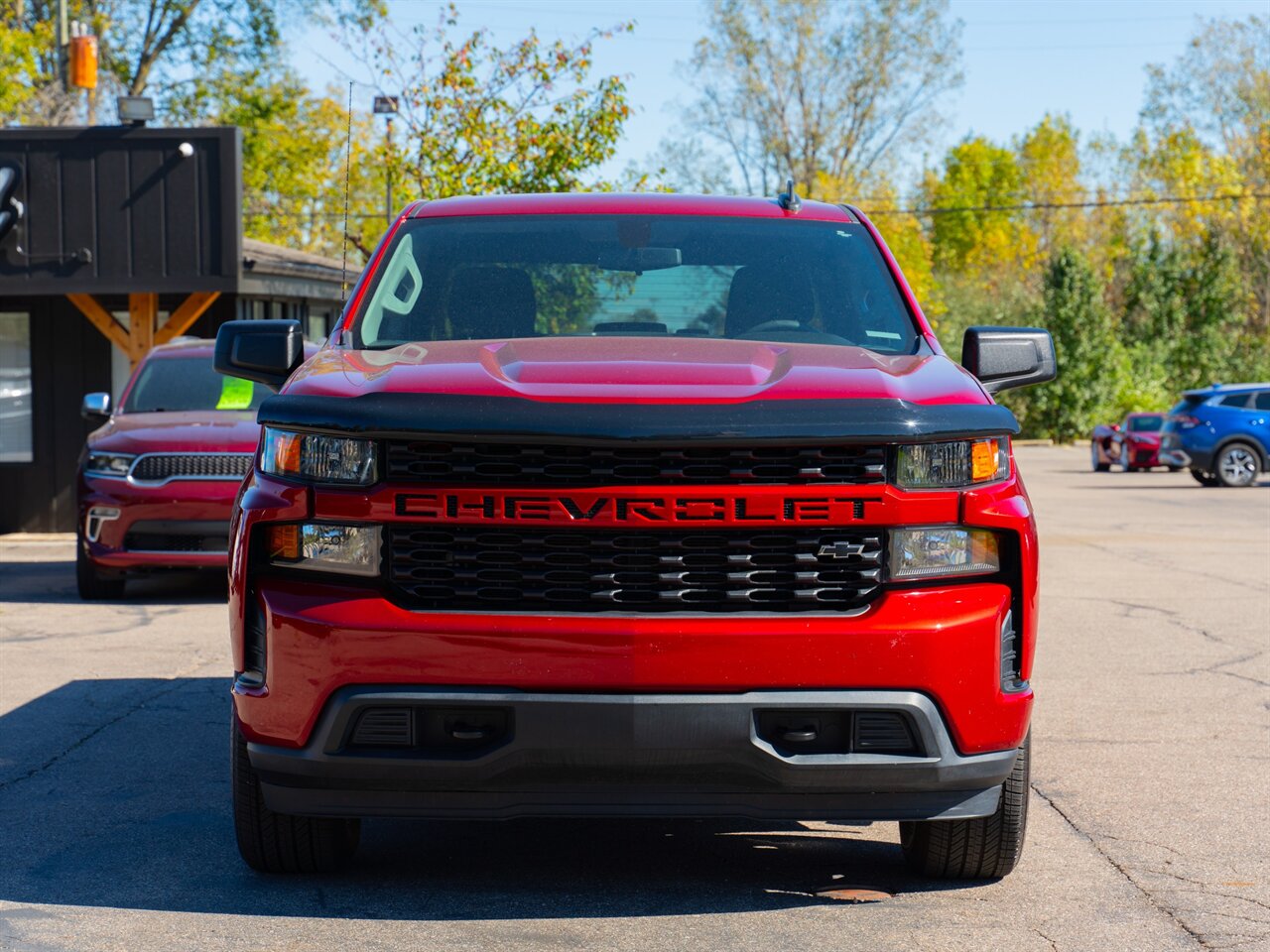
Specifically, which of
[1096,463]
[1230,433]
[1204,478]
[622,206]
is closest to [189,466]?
[622,206]

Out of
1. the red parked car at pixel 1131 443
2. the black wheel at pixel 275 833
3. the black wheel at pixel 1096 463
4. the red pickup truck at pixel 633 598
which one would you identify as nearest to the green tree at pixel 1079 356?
the black wheel at pixel 1096 463

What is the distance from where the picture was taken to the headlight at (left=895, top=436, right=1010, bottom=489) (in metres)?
4.16

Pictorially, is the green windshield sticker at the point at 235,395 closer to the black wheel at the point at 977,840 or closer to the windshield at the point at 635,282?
the windshield at the point at 635,282

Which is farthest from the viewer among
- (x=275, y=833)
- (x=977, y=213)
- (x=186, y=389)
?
(x=977, y=213)

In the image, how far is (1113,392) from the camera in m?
53.2

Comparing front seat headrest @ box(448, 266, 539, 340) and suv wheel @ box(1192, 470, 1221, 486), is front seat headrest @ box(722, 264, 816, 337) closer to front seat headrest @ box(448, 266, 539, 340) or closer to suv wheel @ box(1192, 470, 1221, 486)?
front seat headrest @ box(448, 266, 539, 340)

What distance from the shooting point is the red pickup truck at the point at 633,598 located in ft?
13.3

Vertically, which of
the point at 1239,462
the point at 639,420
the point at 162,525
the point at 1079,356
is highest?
the point at 639,420

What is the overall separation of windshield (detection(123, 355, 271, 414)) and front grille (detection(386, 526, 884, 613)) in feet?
31.3

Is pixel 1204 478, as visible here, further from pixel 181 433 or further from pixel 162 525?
pixel 162 525

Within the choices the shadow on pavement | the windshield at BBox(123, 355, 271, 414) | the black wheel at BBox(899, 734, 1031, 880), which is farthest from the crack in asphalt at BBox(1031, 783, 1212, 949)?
the windshield at BBox(123, 355, 271, 414)

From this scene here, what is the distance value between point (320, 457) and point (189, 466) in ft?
26.9

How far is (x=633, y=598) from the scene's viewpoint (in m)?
4.13

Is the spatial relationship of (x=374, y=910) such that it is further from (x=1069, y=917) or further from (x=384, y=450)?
(x=1069, y=917)
